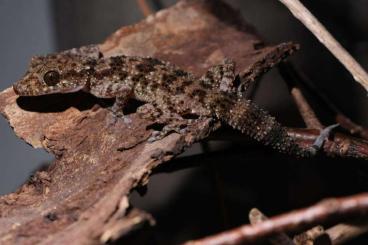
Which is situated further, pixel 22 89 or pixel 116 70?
pixel 116 70

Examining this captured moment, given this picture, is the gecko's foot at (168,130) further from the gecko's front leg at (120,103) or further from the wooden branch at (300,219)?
the wooden branch at (300,219)

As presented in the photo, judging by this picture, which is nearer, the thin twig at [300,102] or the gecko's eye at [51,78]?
the thin twig at [300,102]

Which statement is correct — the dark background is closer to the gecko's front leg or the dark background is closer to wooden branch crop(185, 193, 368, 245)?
the gecko's front leg

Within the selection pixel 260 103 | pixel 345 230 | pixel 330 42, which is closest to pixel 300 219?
pixel 330 42

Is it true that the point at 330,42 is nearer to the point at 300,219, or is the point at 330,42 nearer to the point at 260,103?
the point at 300,219

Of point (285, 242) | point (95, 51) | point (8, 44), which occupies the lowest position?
point (285, 242)

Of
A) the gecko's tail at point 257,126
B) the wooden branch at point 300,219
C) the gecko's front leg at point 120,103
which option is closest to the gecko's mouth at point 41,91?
the gecko's front leg at point 120,103

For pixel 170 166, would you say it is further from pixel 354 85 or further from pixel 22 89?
pixel 354 85

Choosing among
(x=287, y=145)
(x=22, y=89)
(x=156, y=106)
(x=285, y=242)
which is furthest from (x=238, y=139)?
(x=22, y=89)

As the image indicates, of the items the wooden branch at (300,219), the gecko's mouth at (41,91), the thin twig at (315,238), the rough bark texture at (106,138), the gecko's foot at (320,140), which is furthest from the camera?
the gecko's mouth at (41,91)
